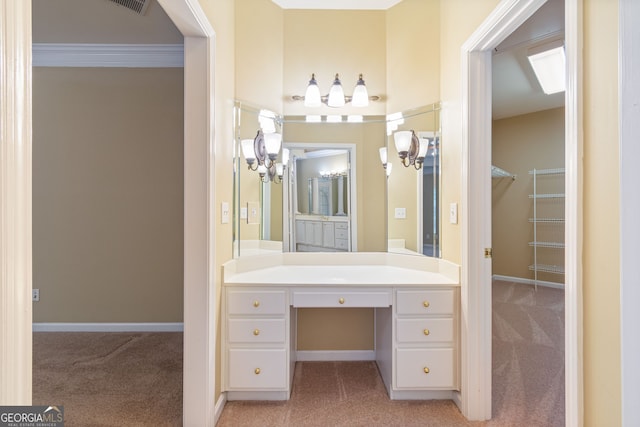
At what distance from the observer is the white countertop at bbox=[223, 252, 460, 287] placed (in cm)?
192

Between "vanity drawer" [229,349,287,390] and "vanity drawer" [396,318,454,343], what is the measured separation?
761 mm

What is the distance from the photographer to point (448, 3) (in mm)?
1998

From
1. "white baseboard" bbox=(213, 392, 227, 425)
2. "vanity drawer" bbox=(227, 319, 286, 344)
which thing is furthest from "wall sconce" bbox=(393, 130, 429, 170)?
"white baseboard" bbox=(213, 392, 227, 425)

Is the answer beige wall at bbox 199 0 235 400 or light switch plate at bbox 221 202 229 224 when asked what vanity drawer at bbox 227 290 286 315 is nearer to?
beige wall at bbox 199 0 235 400

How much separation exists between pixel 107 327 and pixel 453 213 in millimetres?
3355

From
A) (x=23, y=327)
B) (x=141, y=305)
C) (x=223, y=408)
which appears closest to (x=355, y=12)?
(x=23, y=327)

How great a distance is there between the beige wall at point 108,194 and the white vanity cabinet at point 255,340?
4.65 ft

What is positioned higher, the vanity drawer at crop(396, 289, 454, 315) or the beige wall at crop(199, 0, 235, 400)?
the beige wall at crop(199, 0, 235, 400)

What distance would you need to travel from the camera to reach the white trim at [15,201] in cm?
61

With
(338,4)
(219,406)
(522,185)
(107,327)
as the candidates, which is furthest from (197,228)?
(522,185)

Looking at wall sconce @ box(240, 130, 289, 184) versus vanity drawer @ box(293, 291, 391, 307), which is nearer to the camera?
vanity drawer @ box(293, 291, 391, 307)

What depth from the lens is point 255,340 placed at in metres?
1.87

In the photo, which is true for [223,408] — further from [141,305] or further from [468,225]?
[468,225]

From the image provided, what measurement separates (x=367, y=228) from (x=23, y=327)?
209cm
